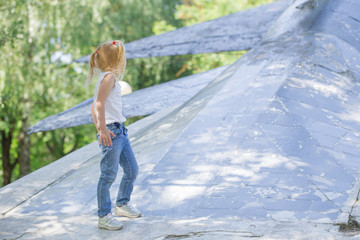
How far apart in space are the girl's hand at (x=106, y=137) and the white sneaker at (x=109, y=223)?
504 millimetres

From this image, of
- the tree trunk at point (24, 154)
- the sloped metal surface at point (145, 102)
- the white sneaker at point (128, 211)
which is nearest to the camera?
the white sneaker at point (128, 211)

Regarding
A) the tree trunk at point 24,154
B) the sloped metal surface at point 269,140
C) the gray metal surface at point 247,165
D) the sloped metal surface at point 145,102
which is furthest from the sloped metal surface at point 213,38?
the tree trunk at point 24,154

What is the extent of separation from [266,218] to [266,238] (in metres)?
0.38

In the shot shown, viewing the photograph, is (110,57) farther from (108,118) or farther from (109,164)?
(109,164)

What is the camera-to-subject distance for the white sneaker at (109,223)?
3.38 m

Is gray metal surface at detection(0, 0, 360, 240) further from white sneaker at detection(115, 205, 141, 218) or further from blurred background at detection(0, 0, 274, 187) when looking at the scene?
blurred background at detection(0, 0, 274, 187)

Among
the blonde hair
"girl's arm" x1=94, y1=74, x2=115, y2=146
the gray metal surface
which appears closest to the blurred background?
the gray metal surface

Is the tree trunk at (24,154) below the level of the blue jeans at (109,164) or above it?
below

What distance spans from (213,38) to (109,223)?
5929mm

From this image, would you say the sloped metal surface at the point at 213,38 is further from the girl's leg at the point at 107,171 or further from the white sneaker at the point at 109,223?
the white sneaker at the point at 109,223

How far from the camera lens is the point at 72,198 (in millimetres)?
4207

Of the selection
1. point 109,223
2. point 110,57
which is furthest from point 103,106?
point 109,223

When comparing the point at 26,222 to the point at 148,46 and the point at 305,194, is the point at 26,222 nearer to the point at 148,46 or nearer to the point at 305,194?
the point at 305,194

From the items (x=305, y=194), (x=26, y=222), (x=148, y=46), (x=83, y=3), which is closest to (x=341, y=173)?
(x=305, y=194)
